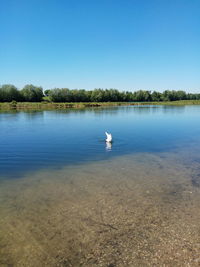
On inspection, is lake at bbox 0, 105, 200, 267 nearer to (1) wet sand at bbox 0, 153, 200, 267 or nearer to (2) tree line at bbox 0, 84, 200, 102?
(1) wet sand at bbox 0, 153, 200, 267

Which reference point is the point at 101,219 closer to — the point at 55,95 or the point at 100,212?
the point at 100,212

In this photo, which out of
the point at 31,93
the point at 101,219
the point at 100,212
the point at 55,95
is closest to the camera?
the point at 101,219

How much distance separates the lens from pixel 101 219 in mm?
6637

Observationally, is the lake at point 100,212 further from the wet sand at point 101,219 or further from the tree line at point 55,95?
the tree line at point 55,95

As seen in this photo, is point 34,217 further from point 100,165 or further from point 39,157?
point 39,157

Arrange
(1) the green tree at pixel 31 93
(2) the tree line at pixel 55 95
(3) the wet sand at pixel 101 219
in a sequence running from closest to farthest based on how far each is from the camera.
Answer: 1. (3) the wet sand at pixel 101 219
2. (2) the tree line at pixel 55 95
3. (1) the green tree at pixel 31 93

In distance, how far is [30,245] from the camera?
545 cm

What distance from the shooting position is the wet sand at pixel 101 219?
16.5ft

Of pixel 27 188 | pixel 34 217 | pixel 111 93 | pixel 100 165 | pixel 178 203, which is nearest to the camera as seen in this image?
pixel 34 217

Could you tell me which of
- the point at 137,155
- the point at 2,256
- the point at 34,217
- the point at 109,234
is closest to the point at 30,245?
the point at 2,256

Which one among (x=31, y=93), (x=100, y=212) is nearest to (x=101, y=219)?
(x=100, y=212)

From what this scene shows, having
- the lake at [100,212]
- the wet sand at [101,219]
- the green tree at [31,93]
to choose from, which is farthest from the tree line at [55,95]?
the wet sand at [101,219]

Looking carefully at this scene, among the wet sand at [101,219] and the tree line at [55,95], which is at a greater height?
the tree line at [55,95]

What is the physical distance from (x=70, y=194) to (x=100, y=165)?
4.58 m
